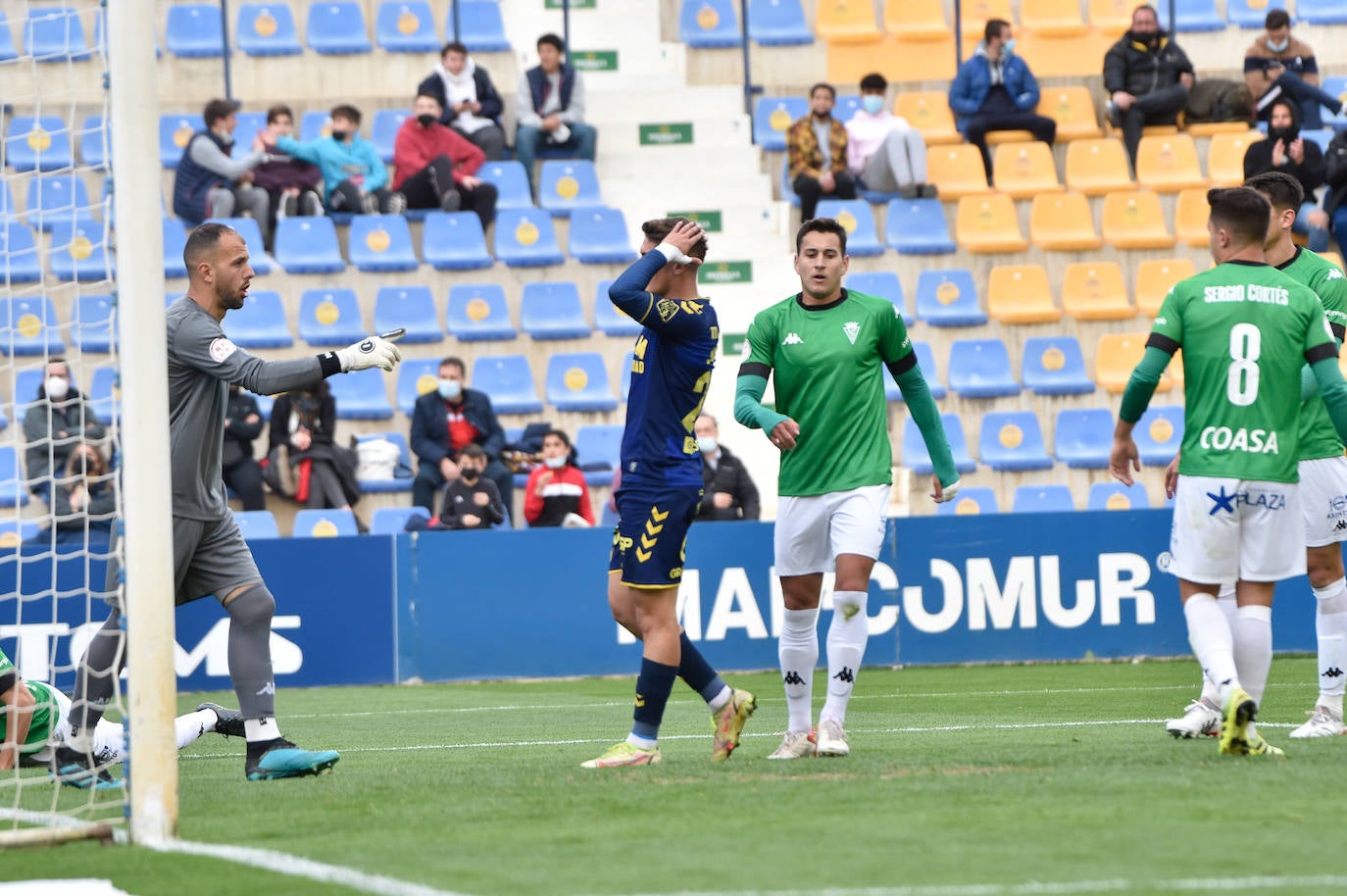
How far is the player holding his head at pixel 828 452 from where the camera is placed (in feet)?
24.0

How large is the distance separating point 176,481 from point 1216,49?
1699cm

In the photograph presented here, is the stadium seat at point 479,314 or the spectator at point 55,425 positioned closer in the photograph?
A: the spectator at point 55,425

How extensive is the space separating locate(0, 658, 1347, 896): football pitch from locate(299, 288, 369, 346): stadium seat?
8626mm

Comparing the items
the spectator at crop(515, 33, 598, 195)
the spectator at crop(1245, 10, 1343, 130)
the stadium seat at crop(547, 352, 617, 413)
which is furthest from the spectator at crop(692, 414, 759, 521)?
the spectator at crop(1245, 10, 1343, 130)

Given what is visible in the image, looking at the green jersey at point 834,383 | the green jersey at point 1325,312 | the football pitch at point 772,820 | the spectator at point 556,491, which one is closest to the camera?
the football pitch at point 772,820

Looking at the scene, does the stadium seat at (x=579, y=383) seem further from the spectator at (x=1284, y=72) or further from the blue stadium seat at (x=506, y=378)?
the spectator at (x=1284, y=72)

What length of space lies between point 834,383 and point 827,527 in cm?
57

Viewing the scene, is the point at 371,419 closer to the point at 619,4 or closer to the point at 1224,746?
the point at 619,4

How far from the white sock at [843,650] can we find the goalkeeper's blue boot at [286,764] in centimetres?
193

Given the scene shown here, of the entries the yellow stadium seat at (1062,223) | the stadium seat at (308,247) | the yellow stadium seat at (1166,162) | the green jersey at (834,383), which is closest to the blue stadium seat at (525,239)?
the stadium seat at (308,247)

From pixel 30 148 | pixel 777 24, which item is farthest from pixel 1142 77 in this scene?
pixel 30 148

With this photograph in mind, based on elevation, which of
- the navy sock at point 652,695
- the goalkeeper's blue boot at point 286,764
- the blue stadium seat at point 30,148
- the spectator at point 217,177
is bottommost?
the goalkeeper's blue boot at point 286,764

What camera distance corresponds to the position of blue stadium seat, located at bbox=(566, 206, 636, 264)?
59.7ft

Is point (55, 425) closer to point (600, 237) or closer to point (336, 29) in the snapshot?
point (600, 237)
